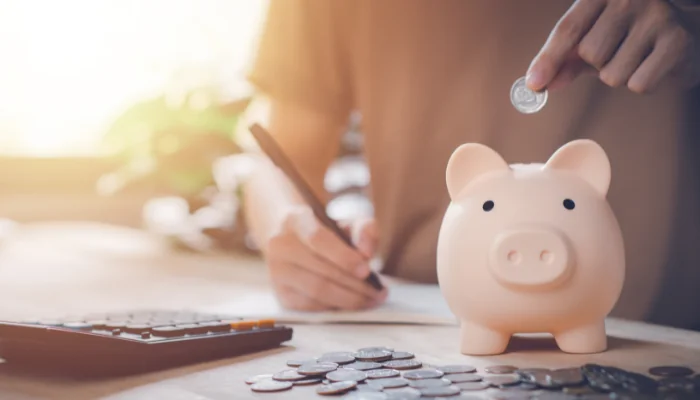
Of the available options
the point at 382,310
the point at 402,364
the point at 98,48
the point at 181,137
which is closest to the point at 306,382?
the point at 402,364

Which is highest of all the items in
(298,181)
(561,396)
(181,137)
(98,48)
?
(98,48)

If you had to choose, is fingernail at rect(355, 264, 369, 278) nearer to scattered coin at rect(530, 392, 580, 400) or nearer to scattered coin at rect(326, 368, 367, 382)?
scattered coin at rect(326, 368, 367, 382)

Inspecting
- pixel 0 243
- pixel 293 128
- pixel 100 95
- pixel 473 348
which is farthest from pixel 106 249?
pixel 473 348

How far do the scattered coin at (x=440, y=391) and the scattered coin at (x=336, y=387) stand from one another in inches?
3.1

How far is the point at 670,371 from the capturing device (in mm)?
854

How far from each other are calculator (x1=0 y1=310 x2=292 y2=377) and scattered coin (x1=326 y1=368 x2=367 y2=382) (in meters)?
0.20

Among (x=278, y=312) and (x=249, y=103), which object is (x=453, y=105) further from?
(x=249, y=103)

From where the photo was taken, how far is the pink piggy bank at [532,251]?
936 millimetres

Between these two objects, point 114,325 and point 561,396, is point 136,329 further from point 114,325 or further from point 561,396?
point 561,396

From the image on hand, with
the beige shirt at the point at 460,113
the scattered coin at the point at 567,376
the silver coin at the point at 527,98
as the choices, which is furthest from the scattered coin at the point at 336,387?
the beige shirt at the point at 460,113

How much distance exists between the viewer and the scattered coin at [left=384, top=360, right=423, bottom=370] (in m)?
0.92

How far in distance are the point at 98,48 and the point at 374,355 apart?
3104 mm

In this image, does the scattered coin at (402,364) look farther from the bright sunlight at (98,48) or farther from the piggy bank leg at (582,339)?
the bright sunlight at (98,48)

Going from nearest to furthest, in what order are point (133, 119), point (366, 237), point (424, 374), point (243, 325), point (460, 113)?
point (424, 374) → point (243, 325) → point (366, 237) → point (460, 113) → point (133, 119)
